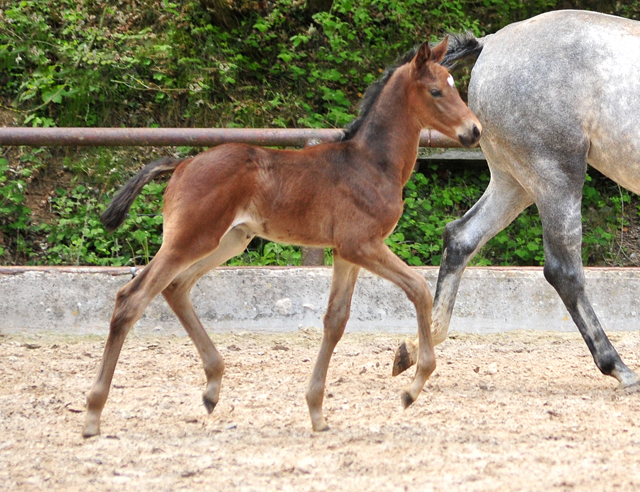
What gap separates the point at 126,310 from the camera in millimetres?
3438

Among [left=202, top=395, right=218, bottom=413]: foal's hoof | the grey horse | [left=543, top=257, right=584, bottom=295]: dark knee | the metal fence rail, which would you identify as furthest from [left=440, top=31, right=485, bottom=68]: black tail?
[left=202, top=395, right=218, bottom=413]: foal's hoof

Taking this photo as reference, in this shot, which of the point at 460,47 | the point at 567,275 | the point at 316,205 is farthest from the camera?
the point at 460,47

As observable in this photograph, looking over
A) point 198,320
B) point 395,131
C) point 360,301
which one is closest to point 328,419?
point 198,320

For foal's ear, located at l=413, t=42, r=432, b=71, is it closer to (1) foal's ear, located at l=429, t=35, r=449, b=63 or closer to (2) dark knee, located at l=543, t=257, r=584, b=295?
(1) foal's ear, located at l=429, t=35, r=449, b=63

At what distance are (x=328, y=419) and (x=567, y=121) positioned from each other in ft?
6.95

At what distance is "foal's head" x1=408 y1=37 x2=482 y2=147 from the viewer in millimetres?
3537

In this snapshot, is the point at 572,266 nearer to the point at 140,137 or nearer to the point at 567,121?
the point at 567,121

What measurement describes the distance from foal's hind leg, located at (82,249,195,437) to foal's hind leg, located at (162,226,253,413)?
301 mm

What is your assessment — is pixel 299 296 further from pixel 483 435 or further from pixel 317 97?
pixel 317 97

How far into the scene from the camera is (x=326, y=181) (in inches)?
141

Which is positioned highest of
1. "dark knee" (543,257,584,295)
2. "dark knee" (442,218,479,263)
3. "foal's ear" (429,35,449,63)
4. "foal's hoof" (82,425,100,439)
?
"foal's ear" (429,35,449,63)

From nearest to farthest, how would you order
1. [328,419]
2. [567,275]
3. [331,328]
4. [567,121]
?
[331,328] → [328,419] → [567,121] → [567,275]

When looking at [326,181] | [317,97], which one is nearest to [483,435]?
[326,181]

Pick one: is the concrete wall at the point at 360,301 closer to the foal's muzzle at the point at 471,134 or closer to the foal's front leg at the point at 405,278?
the foal's front leg at the point at 405,278
